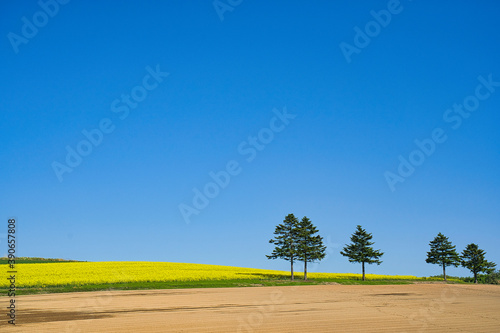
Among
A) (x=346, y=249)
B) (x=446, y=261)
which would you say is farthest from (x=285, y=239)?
(x=446, y=261)

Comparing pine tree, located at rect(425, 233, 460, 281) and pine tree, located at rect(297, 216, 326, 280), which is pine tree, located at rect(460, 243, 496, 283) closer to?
pine tree, located at rect(425, 233, 460, 281)

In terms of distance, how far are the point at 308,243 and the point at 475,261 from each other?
4156cm

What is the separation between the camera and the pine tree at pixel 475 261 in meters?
87.6

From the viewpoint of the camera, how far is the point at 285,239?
72.2 m

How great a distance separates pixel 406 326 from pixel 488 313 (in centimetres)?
929

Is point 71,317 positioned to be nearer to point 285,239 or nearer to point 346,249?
point 285,239

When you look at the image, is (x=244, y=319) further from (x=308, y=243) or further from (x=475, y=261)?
(x=475, y=261)

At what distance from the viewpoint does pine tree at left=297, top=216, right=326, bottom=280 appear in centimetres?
7200

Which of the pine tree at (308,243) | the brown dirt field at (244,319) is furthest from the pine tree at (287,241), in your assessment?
the brown dirt field at (244,319)

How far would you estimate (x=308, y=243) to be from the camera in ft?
242

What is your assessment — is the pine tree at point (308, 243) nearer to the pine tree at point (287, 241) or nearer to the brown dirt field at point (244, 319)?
the pine tree at point (287, 241)

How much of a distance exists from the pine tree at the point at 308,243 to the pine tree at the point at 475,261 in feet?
122
